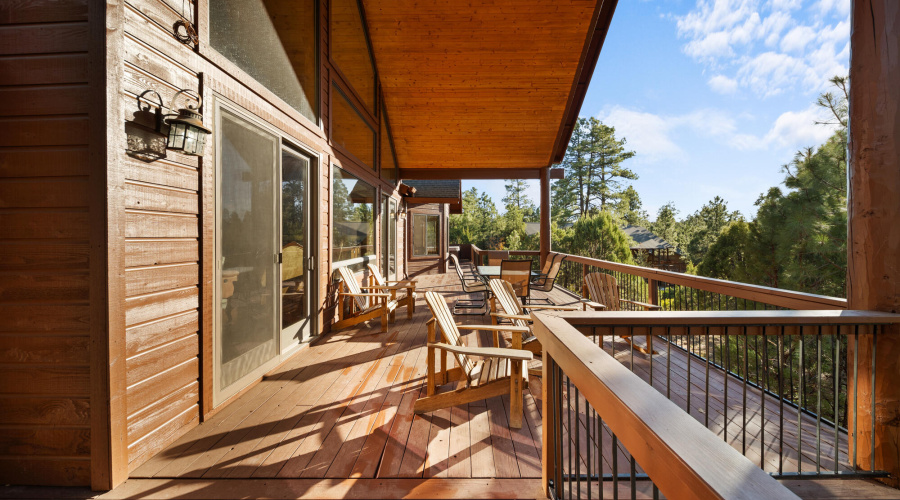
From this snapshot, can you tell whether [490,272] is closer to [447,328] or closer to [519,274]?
[519,274]

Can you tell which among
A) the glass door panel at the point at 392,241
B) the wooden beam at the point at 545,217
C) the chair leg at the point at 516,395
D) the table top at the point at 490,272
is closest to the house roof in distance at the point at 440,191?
the glass door panel at the point at 392,241

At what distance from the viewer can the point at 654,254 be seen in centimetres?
1989

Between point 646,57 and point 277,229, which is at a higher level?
point 646,57

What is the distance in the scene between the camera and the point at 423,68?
20.3ft

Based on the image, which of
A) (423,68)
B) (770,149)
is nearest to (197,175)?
→ (423,68)

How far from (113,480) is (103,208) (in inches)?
52.6

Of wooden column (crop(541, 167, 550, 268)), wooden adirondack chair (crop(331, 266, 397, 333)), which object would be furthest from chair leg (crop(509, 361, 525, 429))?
wooden column (crop(541, 167, 550, 268))

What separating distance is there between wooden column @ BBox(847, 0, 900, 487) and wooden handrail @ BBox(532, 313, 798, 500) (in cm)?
174

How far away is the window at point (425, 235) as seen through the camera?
12.1 meters

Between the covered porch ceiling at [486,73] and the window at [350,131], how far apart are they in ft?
3.57

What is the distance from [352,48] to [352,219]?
8.16ft

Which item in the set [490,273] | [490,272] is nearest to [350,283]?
[490,273]

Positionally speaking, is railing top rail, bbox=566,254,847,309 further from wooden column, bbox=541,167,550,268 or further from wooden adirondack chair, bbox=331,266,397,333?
wooden column, bbox=541,167,550,268

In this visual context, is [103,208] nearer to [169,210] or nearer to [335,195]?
[169,210]
